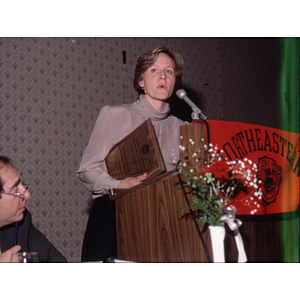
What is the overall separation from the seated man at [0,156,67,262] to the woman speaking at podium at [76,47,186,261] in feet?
0.74

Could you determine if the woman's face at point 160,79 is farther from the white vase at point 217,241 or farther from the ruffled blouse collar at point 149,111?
the white vase at point 217,241

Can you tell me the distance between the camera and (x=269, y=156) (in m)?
1.42

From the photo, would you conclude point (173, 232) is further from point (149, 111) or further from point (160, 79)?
point (160, 79)

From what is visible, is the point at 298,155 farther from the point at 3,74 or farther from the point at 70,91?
the point at 3,74

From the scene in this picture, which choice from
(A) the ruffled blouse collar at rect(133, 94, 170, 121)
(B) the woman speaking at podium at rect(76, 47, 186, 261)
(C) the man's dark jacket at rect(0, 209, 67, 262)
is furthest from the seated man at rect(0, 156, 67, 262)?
(A) the ruffled blouse collar at rect(133, 94, 170, 121)

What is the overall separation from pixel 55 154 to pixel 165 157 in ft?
2.78

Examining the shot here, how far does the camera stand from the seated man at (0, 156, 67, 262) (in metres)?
1.62

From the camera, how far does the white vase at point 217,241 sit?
1104mm

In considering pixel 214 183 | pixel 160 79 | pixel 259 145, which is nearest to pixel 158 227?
pixel 214 183

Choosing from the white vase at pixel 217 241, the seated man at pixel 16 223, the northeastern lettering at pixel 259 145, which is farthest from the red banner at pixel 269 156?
the seated man at pixel 16 223

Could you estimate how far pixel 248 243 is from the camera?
4.16 ft

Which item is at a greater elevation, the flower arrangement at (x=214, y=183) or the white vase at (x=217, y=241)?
the flower arrangement at (x=214, y=183)

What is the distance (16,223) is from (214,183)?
3.17 feet

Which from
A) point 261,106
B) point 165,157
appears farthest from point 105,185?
point 261,106
